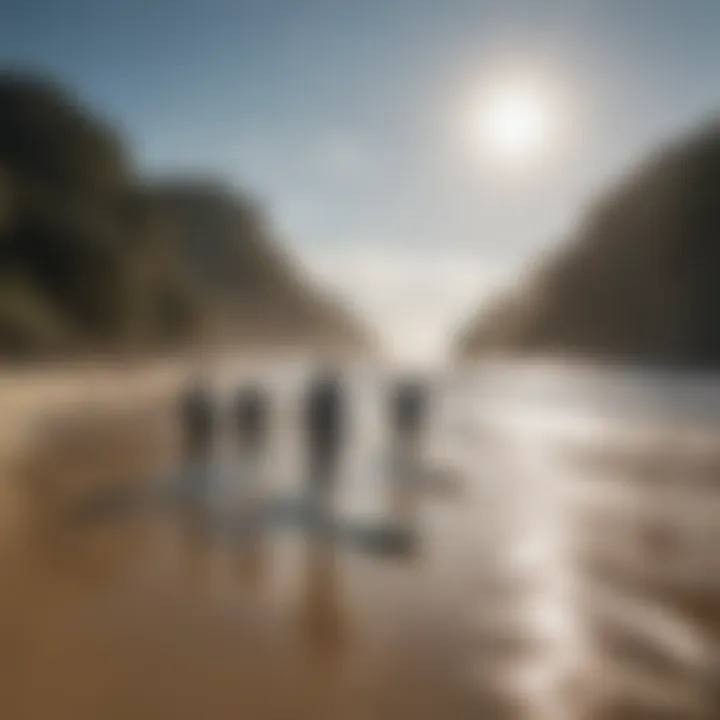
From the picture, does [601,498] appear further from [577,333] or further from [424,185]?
[424,185]

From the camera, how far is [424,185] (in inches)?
104

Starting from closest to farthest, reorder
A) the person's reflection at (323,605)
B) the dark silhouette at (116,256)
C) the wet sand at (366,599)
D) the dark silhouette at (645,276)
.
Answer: the wet sand at (366,599) < the person's reflection at (323,605) < the dark silhouette at (645,276) < the dark silhouette at (116,256)

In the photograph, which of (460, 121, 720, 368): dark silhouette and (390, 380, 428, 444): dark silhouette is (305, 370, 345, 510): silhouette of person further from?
(460, 121, 720, 368): dark silhouette

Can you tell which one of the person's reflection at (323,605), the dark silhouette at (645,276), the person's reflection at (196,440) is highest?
the dark silhouette at (645,276)

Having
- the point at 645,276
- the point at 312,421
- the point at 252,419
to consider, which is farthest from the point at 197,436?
the point at 645,276

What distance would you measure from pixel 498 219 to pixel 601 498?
115cm

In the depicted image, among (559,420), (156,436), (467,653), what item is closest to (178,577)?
(156,436)

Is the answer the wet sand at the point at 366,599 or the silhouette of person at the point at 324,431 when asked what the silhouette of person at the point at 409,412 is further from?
the silhouette of person at the point at 324,431

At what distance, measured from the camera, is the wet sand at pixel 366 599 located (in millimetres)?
1761

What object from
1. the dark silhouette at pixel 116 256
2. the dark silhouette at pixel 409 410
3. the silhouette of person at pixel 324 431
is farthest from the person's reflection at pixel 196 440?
the dark silhouette at pixel 409 410

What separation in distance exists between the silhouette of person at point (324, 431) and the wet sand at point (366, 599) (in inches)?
5.1

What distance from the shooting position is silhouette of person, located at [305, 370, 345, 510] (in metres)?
2.87

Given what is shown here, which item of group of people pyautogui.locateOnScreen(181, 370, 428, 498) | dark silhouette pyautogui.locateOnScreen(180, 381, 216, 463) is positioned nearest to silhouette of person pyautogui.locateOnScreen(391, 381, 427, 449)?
group of people pyautogui.locateOnScreen(181, 370, 428, 498)

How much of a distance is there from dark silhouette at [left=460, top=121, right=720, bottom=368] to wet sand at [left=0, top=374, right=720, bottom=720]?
20.3 inches
